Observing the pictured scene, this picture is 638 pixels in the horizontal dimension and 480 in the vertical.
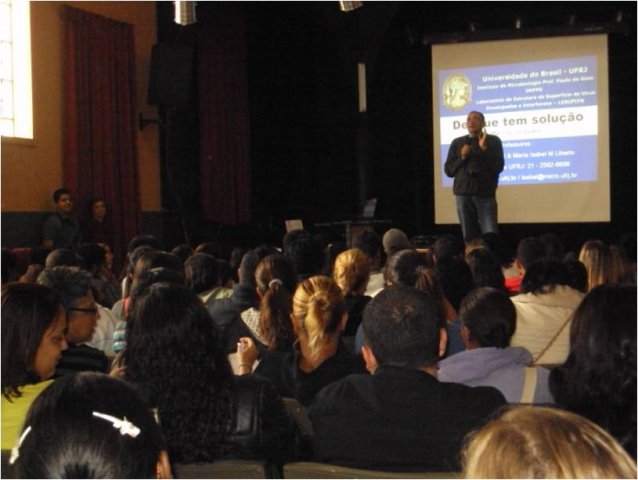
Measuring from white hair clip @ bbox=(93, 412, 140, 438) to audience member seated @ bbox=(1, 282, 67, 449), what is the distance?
1.09 m

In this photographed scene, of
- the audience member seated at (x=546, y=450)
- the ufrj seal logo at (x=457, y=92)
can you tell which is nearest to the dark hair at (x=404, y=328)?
the audience member seated at (x=546, y=450)

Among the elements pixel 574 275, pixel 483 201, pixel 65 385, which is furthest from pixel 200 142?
pixel 65 385

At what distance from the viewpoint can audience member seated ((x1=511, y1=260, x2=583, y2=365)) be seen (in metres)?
3.14

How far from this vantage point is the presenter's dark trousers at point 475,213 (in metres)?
7.12

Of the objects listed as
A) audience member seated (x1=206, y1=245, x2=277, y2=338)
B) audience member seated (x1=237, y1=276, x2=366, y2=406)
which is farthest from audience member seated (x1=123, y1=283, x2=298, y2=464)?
audience member seated (x1=206, y1=245, x2=277, y2=338)

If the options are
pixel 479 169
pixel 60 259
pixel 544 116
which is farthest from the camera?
pixel 544 116

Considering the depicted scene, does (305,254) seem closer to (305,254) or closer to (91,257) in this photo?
(305,254)

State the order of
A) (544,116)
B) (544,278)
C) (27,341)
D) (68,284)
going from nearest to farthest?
1. (27,341)
2. (68,284)
3. (544,278)
4. (544,116)

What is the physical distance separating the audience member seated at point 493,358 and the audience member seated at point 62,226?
4.79m

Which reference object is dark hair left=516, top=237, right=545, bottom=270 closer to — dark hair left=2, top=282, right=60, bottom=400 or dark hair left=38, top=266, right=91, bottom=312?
dark hair left=38, top=266, right=91, bottom=312

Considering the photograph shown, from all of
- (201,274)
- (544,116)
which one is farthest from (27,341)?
→ (544,116)

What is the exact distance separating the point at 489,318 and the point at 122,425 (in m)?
1.65

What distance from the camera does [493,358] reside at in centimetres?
228

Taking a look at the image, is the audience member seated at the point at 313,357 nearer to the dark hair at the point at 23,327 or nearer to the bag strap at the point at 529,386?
the bag strap at the point at 529,386
